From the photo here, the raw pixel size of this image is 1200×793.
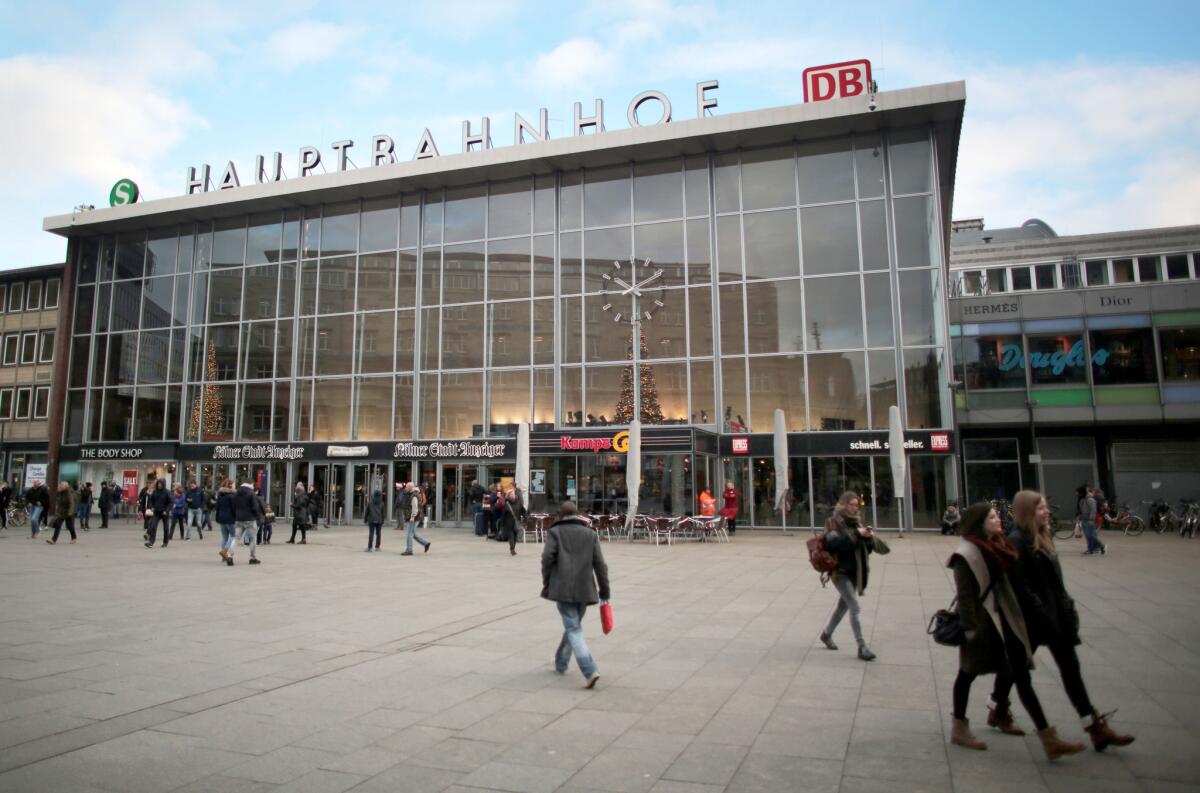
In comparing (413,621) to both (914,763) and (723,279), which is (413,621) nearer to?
(914,763)

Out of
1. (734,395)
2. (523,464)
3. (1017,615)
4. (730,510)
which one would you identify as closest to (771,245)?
(734,395)

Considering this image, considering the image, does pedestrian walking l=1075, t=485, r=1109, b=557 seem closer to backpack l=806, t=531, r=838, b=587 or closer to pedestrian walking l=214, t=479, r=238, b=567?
backpack l=806, t=531, r=838, b=587

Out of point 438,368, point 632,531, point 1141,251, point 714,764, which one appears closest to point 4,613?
point 714,764

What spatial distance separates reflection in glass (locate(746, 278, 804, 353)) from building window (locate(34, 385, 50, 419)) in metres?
37.5

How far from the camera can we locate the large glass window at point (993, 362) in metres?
31.0

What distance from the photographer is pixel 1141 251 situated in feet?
119

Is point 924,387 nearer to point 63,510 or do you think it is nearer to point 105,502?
point 63,510

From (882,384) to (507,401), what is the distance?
14309 mm

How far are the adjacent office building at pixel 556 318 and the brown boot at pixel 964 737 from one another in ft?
61.5

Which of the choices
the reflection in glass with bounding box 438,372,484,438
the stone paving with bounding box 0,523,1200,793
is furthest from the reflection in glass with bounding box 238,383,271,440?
the stone paving with bounding box 0,523,1200,793

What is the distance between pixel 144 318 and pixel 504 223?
19111 mm

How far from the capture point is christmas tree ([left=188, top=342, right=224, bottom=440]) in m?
35.7

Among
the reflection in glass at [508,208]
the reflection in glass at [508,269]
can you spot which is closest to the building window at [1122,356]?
the reflection in glass at [508,269]

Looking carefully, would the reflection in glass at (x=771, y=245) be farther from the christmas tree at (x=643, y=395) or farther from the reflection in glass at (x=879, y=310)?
the christmas tree at (x=643, y=395)
